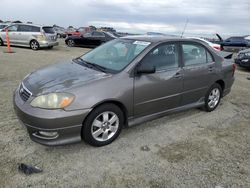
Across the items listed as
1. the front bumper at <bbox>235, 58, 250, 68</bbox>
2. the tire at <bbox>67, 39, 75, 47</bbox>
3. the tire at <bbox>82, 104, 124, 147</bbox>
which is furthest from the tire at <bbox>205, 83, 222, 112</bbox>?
the tire at <bbox>67, 39, 75, 47</bbox>

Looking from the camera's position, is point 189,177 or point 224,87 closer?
point 189,177

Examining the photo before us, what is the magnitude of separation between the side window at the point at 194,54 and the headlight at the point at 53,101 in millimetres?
2275

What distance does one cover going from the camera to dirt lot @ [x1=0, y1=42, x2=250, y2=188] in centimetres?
292

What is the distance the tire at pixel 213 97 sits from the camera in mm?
5086

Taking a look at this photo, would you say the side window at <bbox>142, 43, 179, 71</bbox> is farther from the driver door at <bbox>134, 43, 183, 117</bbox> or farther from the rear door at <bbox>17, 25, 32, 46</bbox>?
the rear door at <bbox>17, 25, 32, 46</bbox>

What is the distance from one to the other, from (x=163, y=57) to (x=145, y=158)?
171cm

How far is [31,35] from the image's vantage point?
15328 mm

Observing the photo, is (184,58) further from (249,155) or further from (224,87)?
(249,155)

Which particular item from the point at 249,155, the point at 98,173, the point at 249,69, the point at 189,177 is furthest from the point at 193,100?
the point at 249,69

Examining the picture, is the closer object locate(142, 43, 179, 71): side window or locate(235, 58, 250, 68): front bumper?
locate(142, 43, 179, 71): side window

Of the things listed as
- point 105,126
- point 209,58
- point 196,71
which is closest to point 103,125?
point 105,126

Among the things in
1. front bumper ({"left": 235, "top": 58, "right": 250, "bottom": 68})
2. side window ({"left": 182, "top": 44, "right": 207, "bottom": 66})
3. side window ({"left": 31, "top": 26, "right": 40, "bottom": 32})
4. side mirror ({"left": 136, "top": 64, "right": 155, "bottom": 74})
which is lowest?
front bumper ({"left": 235, "top": 58, "right": 250, "bottom": 68})

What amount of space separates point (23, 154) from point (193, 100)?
10.2 feet

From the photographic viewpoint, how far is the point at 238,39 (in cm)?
2128
